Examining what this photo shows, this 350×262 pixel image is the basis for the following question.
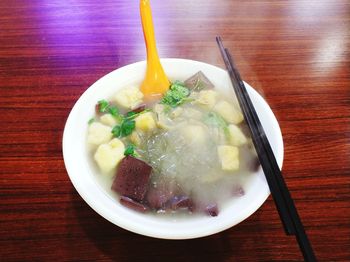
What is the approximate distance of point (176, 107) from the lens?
1.52 metres

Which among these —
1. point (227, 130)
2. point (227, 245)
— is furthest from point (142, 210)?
point (227, 130)

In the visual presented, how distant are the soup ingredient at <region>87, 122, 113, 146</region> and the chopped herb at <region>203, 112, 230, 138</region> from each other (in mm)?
457

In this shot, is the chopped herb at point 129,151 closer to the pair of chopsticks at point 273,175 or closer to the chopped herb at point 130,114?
the chopped herb at point 130,114

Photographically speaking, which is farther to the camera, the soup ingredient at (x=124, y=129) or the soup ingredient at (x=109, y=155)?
the soup ingredient at (x=124, y=129)

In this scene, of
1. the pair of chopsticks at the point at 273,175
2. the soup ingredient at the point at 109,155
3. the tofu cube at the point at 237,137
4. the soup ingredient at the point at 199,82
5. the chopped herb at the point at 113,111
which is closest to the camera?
the pair of chopsticks at the point at 273,175

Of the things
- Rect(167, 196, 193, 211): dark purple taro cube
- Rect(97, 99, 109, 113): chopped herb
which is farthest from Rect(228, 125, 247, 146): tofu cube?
Rect(97, 99, 109, 113): chopped herb

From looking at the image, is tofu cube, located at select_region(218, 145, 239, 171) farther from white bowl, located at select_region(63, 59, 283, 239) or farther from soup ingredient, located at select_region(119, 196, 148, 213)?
soup ingredient, located at select_region(119, 196, 148, 213)

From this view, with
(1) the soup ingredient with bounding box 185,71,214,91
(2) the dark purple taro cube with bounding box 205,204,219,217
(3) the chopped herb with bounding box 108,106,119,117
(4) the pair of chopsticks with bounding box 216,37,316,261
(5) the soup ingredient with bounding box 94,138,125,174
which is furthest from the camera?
(1) the soup ingredient with bounding box 185,71,214,91

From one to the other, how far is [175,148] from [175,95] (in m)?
0.34

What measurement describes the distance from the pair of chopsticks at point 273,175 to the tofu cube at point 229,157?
113mm

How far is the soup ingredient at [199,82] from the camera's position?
5.10ft

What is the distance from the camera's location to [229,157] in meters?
1.27

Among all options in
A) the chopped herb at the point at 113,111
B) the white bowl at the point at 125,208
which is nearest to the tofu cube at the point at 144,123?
the chopped herb at the point at 113,111

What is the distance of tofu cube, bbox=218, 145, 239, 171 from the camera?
1.25 meters
